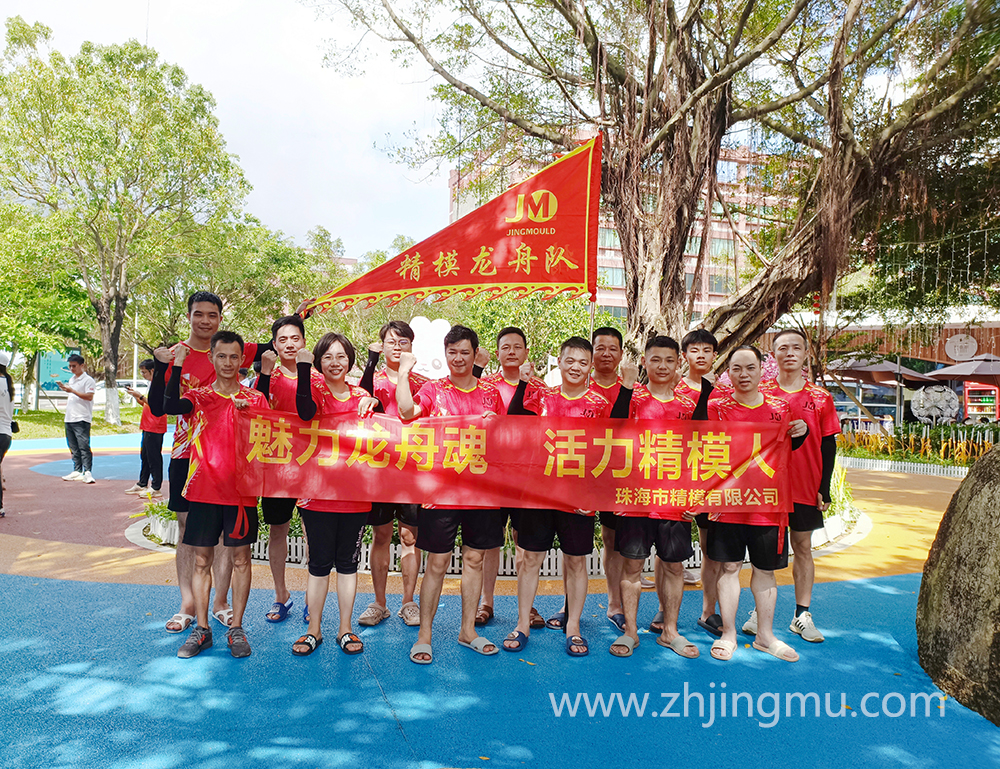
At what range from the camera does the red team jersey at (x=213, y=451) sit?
3.74 meters

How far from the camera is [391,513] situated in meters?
4.27

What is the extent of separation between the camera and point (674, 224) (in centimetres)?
664

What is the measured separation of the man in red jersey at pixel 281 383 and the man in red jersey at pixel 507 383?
108cm

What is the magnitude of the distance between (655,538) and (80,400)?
847 centimetres

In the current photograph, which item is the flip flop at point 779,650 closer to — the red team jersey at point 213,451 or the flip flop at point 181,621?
the red team jersey at point 213,451

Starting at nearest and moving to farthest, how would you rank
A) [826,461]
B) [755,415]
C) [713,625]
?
[755,415] < [826,461] < [713,625]

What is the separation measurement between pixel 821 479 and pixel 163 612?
433 centimetres

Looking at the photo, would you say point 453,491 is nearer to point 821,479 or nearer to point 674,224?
point 821,479

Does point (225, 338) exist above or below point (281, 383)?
above

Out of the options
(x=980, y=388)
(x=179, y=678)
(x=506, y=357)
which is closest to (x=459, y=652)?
(x=179, y=678)

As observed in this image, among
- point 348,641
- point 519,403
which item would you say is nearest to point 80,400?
point 348,641

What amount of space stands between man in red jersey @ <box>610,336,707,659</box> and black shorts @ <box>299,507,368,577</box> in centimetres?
156

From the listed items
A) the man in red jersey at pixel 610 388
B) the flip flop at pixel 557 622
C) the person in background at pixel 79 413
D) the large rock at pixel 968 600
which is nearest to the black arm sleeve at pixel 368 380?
the man in red jersey at pixel 610 388

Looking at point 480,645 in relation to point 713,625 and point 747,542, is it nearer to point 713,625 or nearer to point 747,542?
point 713,625
